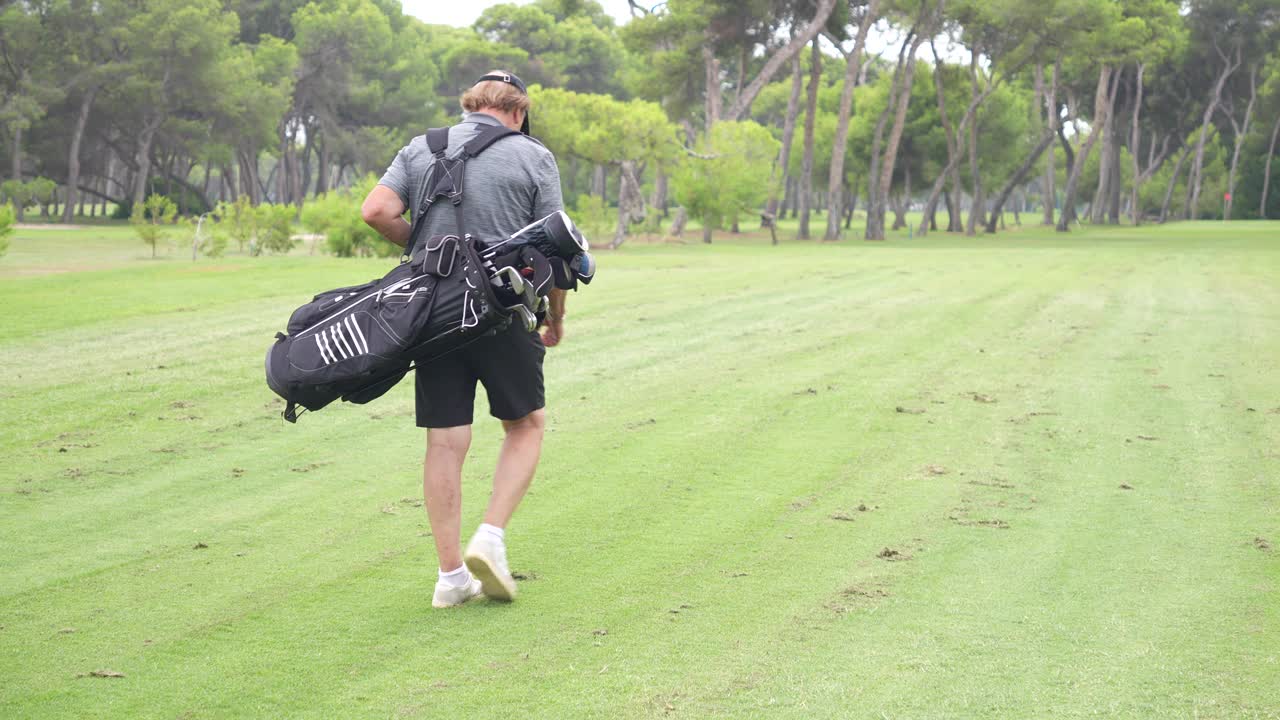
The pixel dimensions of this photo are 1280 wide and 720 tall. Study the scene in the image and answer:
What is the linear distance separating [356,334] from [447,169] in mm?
649

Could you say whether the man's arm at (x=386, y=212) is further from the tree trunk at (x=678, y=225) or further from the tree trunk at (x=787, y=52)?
the tree trunk at (x=787, y=52)

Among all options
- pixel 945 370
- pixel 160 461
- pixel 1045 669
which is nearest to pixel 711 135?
pixel 945 370

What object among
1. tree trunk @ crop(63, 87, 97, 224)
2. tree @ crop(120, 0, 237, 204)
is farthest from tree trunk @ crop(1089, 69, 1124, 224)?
tree trunk @ crop(63, 87, 97, 224)

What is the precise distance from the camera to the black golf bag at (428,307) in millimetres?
4355

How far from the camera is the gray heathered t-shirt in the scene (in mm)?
4543

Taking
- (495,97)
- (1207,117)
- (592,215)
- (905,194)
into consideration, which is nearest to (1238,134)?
(1207,117)

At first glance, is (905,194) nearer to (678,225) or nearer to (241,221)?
(678,225)

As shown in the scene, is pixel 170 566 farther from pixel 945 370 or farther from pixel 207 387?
pixel 945 370

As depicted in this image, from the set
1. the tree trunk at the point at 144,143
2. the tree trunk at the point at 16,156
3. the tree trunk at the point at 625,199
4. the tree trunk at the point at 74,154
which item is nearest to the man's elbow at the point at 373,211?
the tree trunk at the point at 625,199

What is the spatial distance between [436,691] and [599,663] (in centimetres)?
54

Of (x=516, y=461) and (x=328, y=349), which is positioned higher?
(x=328, y=349)

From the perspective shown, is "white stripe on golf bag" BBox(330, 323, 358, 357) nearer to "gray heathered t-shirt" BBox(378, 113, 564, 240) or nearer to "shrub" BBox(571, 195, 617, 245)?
"gray heathered t-shirt" BBox(378, 113, 564, 240)

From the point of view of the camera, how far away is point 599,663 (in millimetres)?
4129

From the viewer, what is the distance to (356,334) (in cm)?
439
